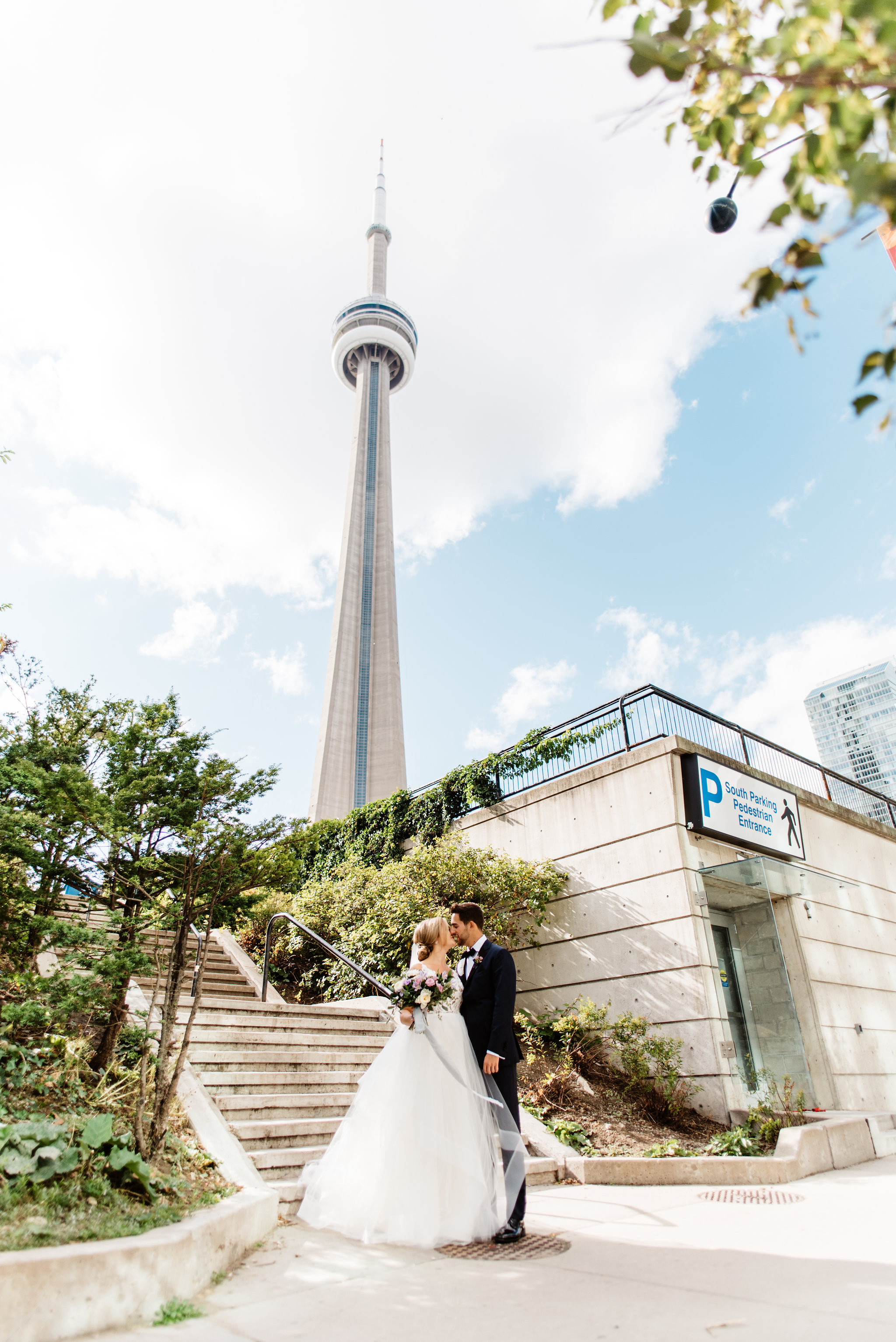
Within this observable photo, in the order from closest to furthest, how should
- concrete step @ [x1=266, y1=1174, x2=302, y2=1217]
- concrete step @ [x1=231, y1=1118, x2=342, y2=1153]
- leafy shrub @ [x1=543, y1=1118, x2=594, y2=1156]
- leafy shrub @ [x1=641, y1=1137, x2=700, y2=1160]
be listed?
concrete step @ [x1=266, y1=1174, x2=302, y2=1217] < concrete step @ [x1=231, y1=1118, x2=342, y2=1153] < leafy shrub @ [x1=641, y1=1137, x2=700, y2=1160] < leafy shrub @ [x1=543, y1=1118, x2=594, y2=1156]

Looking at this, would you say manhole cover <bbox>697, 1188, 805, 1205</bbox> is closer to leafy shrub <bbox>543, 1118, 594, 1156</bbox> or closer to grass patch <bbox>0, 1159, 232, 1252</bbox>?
leafy shrub <bbox>543, 1118, 594, 1156</bbox>

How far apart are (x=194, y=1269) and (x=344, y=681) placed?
3922 centimetres

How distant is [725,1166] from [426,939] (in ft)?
9.60

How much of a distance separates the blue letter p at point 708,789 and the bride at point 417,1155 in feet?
15.5

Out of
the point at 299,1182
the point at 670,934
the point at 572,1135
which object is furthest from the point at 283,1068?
the point at 670,934

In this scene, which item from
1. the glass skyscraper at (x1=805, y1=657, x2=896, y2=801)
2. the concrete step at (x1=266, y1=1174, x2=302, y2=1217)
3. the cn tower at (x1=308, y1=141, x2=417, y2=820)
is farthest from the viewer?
the glass skyscraper at (x1=805, y1=657, x2=896, y2=801)

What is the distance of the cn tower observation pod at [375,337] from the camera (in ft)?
171

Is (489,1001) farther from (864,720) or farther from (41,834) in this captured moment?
(864,720)

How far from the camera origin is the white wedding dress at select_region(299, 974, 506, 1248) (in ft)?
11.5

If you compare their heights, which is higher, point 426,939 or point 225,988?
point 225,988

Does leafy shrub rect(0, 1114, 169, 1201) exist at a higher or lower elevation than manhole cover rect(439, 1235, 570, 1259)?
higher

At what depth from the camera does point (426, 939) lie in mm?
4430

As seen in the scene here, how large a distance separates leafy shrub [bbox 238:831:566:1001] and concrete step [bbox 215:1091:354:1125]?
273 centimetres

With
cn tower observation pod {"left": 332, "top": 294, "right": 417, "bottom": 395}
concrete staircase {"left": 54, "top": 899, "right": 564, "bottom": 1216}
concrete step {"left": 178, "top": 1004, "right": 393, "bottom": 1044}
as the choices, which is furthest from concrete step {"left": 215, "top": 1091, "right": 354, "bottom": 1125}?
cn tower observation pod {"left": 332, "top": 294, "right": 417, "bottom": 395}
